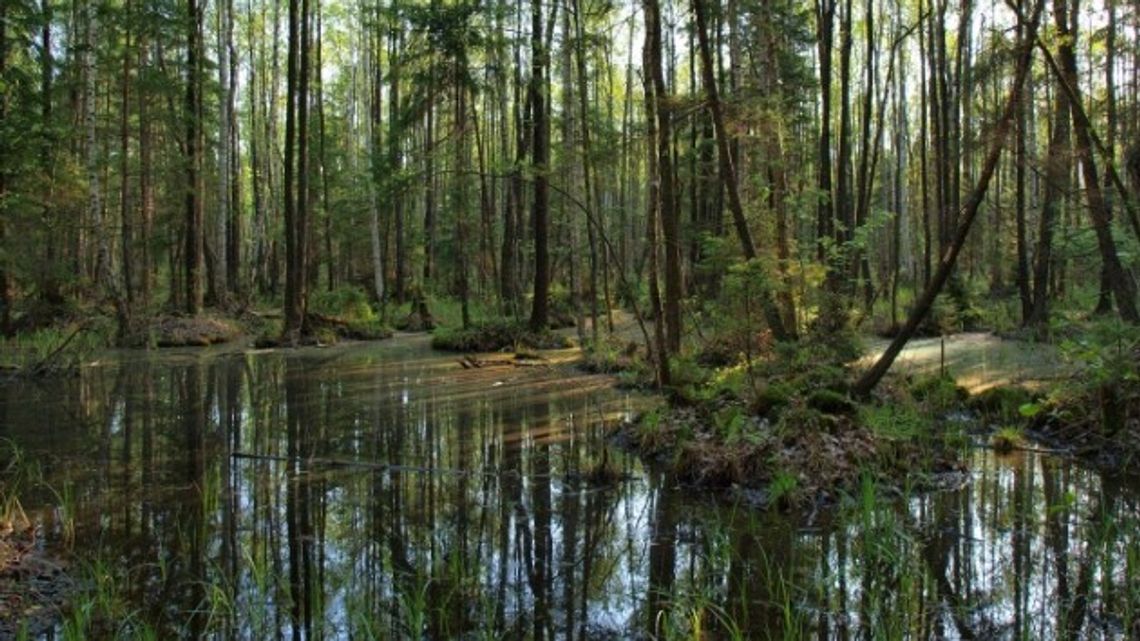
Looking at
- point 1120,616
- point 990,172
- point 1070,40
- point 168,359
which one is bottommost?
point 1120,616

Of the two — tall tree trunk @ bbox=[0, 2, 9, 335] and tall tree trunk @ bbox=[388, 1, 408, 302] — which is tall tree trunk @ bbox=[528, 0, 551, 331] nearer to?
tall tree trunk @ bbox=[388, 1, 408, 302]

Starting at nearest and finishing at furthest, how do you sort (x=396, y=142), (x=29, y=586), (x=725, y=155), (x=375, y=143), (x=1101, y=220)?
(x=29, y=586)
(x=1101, y=220)
(x=725, y=155)
(x=396, y=142)
(x=375, y=143)

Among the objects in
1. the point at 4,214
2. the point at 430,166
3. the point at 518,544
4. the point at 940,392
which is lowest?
the point at 518,544

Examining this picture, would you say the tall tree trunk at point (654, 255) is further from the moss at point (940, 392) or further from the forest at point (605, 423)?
the moss at point (940, 392)

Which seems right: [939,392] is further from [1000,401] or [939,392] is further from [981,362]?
[981,362]

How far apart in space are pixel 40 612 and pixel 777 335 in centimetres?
888

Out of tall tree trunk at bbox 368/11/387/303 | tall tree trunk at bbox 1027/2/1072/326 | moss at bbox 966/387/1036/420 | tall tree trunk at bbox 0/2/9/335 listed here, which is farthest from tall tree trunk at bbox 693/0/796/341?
tall tree trunk at bbox 368/11/387/303

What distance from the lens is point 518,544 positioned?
610 centimetres

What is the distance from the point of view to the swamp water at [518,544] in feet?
15.4

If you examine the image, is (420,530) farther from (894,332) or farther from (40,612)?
(894,332)

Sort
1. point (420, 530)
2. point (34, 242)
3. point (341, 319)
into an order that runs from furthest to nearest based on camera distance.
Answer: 1. point (341, 319)
2. point (34, 242)
3. point (420, 530)

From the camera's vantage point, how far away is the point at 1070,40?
869cm

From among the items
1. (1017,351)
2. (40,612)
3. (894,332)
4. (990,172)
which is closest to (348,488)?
(40,612)

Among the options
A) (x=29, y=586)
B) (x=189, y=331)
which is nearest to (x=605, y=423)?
(x=29, y=586)
